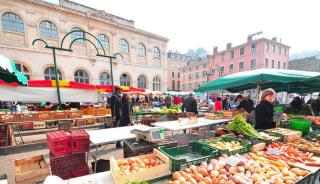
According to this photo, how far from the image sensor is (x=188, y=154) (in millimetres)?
2660

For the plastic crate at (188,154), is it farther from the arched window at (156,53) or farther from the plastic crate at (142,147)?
the arched window at (156,53)

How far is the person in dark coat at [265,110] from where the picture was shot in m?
3.61

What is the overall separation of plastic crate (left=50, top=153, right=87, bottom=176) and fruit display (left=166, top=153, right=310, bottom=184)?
241 centimetres

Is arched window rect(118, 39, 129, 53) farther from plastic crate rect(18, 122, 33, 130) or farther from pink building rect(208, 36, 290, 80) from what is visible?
pink building rect(208, 36, 290, 80)

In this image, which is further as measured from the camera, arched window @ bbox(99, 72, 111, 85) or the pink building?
the pink building

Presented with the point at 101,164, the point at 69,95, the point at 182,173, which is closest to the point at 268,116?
the point at 182,173

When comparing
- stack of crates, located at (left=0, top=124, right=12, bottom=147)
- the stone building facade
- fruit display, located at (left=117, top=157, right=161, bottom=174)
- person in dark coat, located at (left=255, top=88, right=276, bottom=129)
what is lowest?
stack of crates, located at (left=0, top=124, right=12, bottom=147)

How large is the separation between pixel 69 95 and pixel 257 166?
8402 millimetres

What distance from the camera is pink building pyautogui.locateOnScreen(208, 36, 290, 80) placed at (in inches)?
1183

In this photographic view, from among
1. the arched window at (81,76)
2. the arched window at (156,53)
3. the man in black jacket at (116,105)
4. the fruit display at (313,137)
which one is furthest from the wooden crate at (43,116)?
the arched window at (156,53)

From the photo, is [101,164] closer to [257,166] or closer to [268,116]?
[257,166]

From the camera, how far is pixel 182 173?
1.91 meters

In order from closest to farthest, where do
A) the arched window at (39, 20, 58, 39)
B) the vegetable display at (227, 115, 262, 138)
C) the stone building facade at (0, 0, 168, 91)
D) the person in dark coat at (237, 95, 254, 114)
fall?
the vegetable display at (227, 115, 262, 138)
the person in dark coat at (237, 95, 254, 114)
the stone building facade at (0, 0, 168, 91)
the arched window at (39, 20, 58, 39)

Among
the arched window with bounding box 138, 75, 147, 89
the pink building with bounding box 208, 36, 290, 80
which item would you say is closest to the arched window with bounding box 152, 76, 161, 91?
the arched window with bounding box 138, 75, 147, 89
